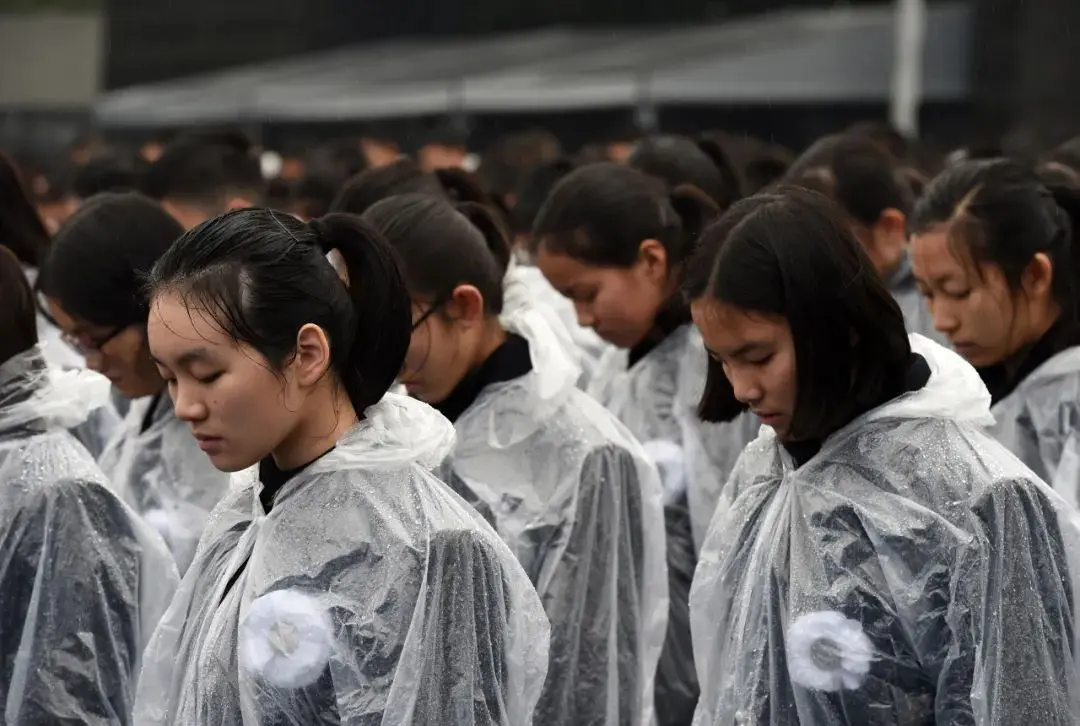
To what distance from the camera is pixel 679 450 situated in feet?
13.9

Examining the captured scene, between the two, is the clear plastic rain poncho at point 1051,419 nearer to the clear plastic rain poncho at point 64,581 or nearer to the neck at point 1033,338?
the neck at point 1033,338

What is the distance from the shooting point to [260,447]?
2484 mm

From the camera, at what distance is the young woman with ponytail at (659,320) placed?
4129 mm

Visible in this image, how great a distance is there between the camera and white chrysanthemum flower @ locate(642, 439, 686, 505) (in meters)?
4.20

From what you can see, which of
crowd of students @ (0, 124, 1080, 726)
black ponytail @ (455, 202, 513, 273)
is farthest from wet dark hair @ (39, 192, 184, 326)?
black ponytail @ (455, 202, 513, 273)

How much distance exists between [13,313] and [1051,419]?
1.89 m

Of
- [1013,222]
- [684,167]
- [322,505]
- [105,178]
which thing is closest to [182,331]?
[322,505]

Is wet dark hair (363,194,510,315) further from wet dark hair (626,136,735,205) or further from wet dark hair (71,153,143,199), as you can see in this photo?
wet dark hair (71,153,143,199)

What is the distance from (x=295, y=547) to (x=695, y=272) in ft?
2.32

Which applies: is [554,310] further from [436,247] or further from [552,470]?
[436,247]

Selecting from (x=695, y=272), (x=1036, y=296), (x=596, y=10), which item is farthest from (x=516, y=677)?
(x=596, y=10)

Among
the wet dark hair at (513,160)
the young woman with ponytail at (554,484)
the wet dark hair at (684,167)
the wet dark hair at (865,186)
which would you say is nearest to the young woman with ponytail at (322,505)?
the young woman with ponytail at (554,484)

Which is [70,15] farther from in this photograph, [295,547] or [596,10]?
[295,547]

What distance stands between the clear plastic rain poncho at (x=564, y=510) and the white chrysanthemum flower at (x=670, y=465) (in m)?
0.45
